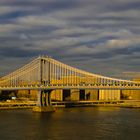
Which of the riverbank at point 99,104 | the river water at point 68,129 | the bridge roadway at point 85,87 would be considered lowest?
the river water at point 68,129

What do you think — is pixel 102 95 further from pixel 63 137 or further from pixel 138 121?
pixel 63 137

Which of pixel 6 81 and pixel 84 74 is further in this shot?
pixel 6 81

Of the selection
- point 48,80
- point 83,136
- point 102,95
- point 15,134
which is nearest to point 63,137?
point 83,136

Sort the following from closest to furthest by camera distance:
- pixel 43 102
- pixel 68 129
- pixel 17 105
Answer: pixel 68 129 < pixel 43 102 < pixel 17 105

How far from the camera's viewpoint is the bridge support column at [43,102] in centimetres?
8219

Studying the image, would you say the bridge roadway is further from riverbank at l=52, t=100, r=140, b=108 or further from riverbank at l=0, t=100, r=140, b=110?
riverbank at l=52, t=100, r=140, b=108

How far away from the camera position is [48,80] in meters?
81.9

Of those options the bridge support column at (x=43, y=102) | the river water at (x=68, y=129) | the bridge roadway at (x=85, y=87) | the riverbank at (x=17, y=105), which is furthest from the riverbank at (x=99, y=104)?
the river water at (x=68, y=129)

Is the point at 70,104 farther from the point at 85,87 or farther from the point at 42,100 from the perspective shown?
the point at 85,87

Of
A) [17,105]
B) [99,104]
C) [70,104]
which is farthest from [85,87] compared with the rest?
[99,104]

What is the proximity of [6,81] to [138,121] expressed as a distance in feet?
111

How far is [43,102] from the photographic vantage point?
83562 mm

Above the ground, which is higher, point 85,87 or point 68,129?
point 85,87

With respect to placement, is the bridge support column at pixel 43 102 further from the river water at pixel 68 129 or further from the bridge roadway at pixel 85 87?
the river water at pixel 68 129
